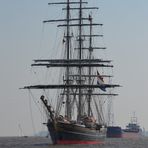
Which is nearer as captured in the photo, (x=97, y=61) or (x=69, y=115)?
(x=69, y=115)

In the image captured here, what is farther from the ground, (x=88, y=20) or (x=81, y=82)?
(x=88, y=20)

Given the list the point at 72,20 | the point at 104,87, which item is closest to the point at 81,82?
the point at 104,87

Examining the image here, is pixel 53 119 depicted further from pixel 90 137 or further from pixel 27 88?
pixel 90 137

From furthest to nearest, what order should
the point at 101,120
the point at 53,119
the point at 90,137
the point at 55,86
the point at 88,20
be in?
the point at 101,120
the point at 88,20
the point at 90,137
the point at 55,86
the point at 53,119

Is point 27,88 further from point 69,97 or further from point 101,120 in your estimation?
point 101,120

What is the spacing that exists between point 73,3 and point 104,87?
1634cm

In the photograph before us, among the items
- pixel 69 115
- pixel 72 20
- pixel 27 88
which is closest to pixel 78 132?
pixel 69 115

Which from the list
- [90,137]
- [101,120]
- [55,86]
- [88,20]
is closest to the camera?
[55,86]

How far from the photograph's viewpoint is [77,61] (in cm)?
11431

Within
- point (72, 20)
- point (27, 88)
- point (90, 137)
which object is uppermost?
point (72, 20)

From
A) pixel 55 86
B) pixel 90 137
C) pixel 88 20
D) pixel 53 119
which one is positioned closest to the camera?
pixel 53 119

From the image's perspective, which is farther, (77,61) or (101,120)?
(101,120)

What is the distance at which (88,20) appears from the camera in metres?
125

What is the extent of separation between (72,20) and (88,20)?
1020cm
